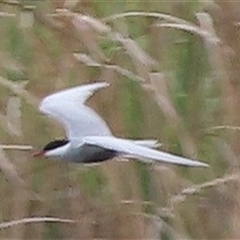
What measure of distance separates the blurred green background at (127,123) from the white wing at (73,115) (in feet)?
0.79

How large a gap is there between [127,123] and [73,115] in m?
0.38

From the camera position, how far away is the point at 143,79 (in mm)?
1493

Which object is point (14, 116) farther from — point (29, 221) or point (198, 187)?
point (198, 187)

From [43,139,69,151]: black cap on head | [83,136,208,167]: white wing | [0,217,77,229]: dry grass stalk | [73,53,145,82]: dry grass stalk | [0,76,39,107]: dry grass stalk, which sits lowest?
[0,217,77,229]: dry grass stalk

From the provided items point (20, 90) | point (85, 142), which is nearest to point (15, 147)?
point (20, 90)

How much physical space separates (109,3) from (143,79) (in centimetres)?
31

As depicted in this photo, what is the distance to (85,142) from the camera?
104cm

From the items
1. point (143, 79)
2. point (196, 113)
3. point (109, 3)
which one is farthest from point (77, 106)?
point (109, 3)

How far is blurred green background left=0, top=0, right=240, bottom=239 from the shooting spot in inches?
59.1

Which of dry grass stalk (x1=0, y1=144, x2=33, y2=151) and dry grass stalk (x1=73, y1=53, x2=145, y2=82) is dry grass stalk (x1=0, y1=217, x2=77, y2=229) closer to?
dry grass stalk (x1=0, y1=144, x2=33, y2=151)

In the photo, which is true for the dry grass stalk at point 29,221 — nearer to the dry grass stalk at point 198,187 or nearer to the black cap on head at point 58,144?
the dry grass stalk at point 198,187

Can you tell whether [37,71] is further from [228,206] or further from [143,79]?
[228,206]

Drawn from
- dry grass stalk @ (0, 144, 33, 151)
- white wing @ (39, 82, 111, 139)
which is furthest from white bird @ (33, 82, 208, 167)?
dry grass stalk @ (0, 144, 33, 151)

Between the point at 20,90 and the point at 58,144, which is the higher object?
the point at 58,144
